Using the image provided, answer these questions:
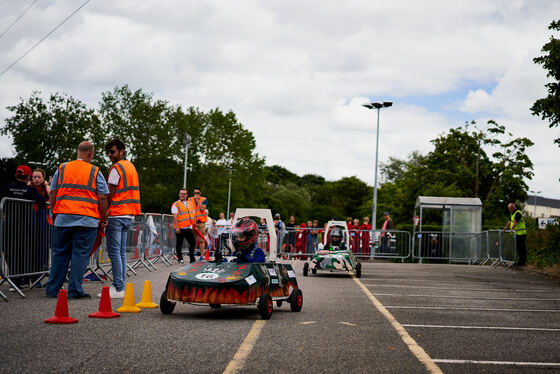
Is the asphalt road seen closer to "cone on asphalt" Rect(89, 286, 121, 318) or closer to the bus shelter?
"cone on asphalt" Rect(89, 286, 121, 318)

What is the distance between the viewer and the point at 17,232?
11375 mm

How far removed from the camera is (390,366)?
5867mm

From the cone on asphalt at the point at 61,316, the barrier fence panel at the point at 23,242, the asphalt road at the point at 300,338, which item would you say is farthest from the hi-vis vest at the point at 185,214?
the cone on asphalt at the point at 61,316

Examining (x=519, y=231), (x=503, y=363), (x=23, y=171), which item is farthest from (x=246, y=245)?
(x=519, y=231)

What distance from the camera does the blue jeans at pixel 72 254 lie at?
34.8 feet

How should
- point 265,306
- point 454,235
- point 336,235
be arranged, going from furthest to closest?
point 454,235, point 336,235, point 265,306

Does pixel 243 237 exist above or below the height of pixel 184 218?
below

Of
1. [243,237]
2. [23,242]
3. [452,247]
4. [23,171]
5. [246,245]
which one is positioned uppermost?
[23,171]

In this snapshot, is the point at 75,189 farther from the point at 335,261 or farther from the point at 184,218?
the point at 184,218

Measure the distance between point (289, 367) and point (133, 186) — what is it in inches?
252

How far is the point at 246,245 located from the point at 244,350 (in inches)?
137

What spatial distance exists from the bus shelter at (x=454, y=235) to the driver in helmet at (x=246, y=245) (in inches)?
850

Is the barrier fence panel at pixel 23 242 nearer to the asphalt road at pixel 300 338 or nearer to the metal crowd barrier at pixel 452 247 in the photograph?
the asphalt road at pixel 300 338

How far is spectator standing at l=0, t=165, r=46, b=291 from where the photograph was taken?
1104 cm
